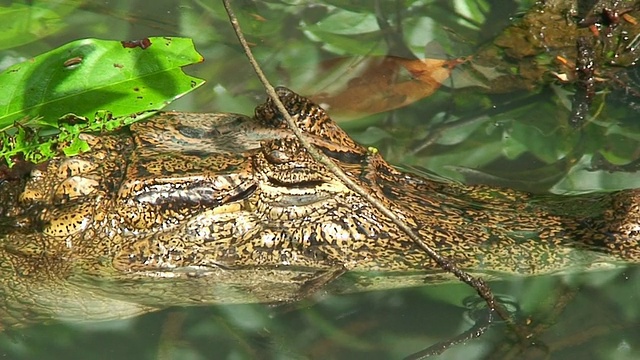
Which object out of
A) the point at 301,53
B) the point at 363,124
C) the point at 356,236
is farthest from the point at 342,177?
the point at 301,53

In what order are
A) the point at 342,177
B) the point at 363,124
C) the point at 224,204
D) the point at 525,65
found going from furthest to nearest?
the point at 525,65 < the point at 363,124 < the point at 224,204 < the point at 342,177

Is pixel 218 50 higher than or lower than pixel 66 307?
higher

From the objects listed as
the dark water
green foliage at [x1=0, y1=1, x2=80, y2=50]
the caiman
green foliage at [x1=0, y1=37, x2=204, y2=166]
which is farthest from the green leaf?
green foliage at [x1=0, y1=1, x2=80, y2=50]

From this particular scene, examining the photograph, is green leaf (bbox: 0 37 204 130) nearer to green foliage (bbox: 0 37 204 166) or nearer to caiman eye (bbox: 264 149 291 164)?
green foliage (bbox: 0 37 204 166)

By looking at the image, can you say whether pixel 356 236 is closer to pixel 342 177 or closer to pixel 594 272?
pixel 342 177

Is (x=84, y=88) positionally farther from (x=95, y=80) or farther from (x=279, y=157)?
(x=279, y=157)

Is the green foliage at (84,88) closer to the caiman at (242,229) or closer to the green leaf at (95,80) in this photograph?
the green leaf at (95,80)
